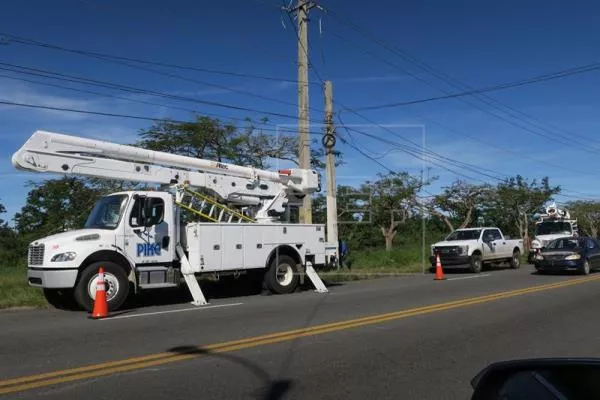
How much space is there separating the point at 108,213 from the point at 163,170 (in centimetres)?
183

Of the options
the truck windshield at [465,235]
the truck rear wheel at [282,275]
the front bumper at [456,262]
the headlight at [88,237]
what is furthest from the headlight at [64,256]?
the truck windshield at [465,235]

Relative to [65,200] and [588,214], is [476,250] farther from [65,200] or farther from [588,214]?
[588,214]

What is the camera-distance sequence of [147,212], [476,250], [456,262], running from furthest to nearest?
[476,250]
[456,262]
[147,212]

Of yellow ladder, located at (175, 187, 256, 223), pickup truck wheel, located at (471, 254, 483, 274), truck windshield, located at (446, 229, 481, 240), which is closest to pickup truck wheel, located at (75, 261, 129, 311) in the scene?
yellow ladder, located at (175, 187, 256, 223)

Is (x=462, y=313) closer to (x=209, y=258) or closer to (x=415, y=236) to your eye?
(x=209, y=258)

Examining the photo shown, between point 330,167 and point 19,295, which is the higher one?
point 330,167

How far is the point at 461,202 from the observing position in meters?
49.9

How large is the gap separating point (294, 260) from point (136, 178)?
16.0 feet

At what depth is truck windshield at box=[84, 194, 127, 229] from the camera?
13.6m

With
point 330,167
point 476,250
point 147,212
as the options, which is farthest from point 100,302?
point 476,250

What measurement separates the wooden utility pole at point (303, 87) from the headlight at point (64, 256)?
9.53 meters

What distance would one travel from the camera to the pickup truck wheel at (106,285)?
12.4m

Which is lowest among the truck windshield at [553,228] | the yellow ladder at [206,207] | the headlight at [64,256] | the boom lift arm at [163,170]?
the headlight at [64,256]

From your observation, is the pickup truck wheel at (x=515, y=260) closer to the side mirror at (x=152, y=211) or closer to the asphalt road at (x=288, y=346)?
the asphalt road at (x=288, y=346)
